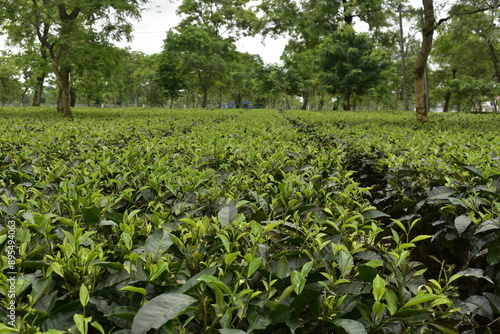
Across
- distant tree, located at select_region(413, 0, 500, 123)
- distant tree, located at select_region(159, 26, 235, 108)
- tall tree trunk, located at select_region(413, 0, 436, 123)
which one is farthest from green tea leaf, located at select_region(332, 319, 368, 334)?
distant tree, located at select_region(159, 26, 235, 108)

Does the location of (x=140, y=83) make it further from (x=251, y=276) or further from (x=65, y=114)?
(x=251, y=276)

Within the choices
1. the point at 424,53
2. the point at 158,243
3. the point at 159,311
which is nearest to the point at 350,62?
the point at 424,53

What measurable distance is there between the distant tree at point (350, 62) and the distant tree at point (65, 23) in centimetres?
1744

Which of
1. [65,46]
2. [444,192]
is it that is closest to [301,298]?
[444,192]

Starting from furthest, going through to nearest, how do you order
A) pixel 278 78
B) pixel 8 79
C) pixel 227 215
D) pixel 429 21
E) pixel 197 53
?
pixel 8 79 < pixel 278 78 < pixel 197 53 < pixel 429 21 < pixel 227 215

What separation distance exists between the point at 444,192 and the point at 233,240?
68.6 inches

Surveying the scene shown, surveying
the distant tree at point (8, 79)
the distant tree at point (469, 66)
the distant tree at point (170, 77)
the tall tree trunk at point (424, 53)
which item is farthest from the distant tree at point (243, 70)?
the distant tree at point (8, 79)

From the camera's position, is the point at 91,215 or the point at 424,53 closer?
the point at 91,215

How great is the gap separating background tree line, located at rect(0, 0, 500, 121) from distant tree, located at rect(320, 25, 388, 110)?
90 millimetres

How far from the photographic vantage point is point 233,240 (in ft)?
4.62

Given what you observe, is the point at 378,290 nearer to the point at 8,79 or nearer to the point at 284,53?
the point at 284,53

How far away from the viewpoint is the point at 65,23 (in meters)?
15.4

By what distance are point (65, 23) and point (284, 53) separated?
28.2 meters

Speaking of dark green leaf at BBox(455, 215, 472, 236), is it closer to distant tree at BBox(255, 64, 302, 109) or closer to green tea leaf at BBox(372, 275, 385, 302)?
green tea leaf at BBox(372, 275, 385, 302)
